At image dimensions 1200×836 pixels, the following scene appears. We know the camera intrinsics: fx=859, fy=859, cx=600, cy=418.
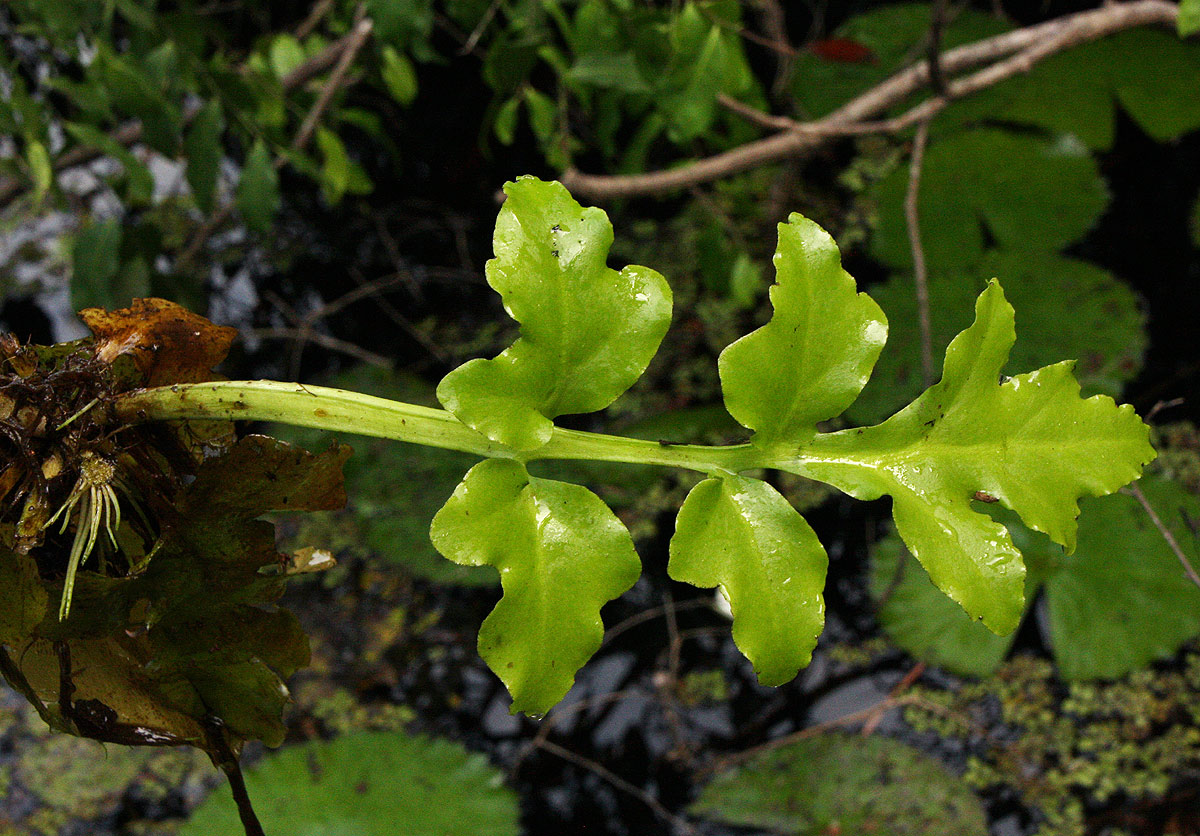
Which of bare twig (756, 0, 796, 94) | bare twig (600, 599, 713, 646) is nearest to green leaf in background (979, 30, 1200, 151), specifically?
bare twig (756, 0, 796, 94)

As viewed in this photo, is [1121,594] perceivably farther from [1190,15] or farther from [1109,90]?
[1109,90]

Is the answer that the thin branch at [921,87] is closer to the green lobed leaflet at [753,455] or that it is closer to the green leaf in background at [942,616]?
the green leaf in background at [942,616]

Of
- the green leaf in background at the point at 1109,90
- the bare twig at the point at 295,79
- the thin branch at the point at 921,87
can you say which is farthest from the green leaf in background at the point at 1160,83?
the bare twig at the point at 295,79

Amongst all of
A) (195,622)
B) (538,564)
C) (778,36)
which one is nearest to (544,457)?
(538,564)

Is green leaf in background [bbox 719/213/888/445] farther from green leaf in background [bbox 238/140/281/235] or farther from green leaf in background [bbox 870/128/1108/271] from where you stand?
green leaf in background [bbox 870/128/1108/271]

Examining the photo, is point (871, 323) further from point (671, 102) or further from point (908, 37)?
point (908, 37)

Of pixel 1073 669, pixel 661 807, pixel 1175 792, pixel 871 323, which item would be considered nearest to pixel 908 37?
pixel 1073 669
